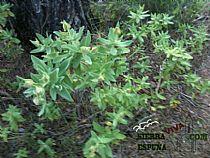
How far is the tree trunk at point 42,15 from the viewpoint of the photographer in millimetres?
3080

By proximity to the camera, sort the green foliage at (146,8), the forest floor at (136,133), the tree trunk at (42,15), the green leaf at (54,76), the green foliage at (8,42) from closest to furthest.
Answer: the green leaf at (54,76) < the forest floor at (136,133) < the green foliage at (8,42) < the tree trunk at (42,15) < the green foliage at (146,8)

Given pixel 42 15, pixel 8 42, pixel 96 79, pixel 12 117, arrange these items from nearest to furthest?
pixel 96 79, pixel 12 117, pixel 8 42, pixel 42 15

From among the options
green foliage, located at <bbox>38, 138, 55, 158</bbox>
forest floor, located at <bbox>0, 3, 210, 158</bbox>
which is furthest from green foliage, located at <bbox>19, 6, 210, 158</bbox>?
forest floor, located at <bbox>0, 3, 210, 158</bbox>

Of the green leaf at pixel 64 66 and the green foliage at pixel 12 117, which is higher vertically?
the green leaf at pixel 64 66

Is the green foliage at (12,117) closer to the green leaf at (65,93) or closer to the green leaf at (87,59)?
the green leaf at (65,93)

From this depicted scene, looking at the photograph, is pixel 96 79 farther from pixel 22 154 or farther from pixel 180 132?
pixel 180 132

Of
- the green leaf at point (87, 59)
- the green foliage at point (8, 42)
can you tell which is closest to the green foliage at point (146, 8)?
the green foliage at point (8, 42)

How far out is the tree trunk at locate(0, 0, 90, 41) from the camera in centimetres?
308

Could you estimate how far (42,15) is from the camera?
311 centimetres

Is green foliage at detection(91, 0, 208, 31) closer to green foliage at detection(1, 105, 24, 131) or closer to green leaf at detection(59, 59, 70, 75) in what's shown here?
green foliage at detection(1, 105, 24, 131)

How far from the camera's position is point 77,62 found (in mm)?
1967

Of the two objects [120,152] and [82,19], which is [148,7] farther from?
[120,152]

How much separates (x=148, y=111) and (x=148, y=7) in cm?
120

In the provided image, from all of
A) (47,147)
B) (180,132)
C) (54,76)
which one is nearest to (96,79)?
(54,76)
